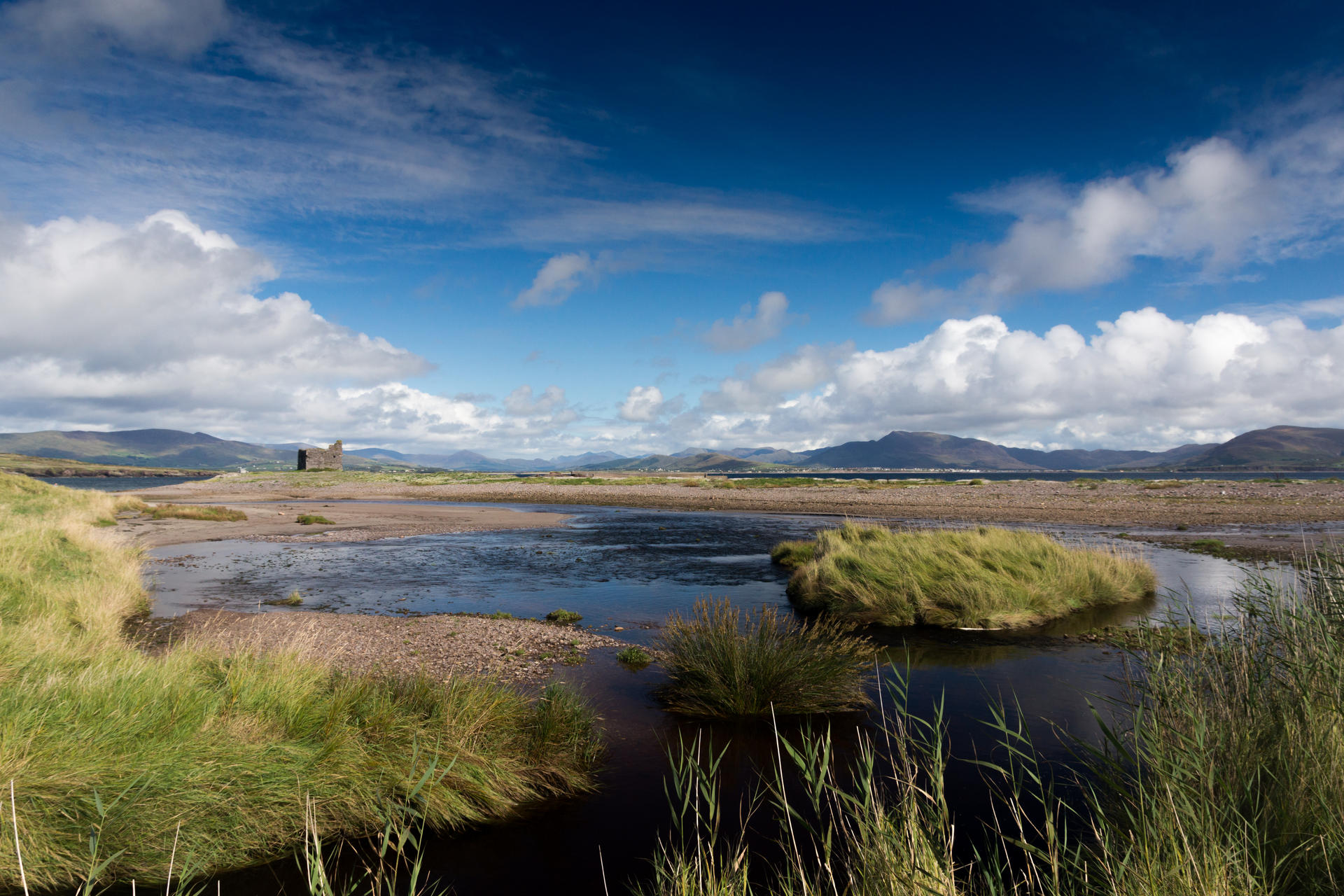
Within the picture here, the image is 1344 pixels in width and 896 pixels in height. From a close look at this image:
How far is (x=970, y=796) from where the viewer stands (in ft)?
25.8

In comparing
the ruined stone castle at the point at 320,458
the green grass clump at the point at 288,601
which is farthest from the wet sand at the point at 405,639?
the ruined stone castle at the point at 320,458

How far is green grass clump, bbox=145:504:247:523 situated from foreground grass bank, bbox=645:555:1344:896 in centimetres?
4519

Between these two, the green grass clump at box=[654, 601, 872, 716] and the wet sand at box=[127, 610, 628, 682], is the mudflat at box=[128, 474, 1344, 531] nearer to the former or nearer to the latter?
the wet sand at box=[127, 610, 628, 682]

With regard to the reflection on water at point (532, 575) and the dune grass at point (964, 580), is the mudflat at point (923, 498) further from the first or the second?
the dune grass at point (964, 580)

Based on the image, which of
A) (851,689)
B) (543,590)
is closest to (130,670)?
(851,689)

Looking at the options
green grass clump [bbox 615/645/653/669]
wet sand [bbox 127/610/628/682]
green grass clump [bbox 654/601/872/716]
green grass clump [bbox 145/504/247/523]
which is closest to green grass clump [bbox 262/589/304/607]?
wet sand [bbox 127/610/628/682]

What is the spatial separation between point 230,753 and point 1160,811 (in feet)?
26.4

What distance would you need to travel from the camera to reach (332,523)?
41.9m

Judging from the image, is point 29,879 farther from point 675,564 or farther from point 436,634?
point 675,564

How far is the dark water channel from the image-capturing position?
269 inches

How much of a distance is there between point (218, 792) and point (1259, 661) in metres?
10.4

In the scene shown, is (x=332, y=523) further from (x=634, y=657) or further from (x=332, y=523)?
(x=634, y=657)

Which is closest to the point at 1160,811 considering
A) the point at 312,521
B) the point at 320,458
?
the point at 312,521

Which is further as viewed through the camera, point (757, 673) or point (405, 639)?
point (405, 639)
